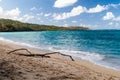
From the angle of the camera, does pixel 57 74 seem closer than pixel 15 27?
Yes

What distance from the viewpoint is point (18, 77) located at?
804 centimetres

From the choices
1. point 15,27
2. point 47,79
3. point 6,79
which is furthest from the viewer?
point 15,27

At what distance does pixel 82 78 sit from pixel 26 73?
2.14 m

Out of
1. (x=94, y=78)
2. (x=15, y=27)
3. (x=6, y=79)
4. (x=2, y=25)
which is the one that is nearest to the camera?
(x=6, y=79)

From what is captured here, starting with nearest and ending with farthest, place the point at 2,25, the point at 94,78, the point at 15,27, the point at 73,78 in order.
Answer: the point at 73,78, the point at 94,78, the point at 2,25, the point at 15,27

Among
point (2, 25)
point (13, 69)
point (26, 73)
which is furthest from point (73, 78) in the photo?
point (2, 25)

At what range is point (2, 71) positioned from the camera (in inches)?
343

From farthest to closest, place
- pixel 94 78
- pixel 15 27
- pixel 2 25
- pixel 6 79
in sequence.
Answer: pixel 15 27, pixel 2 25, pixel 94 78, pixel 6 79

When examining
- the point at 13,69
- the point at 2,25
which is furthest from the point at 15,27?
the point at 13,69

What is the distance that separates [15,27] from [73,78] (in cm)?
17837

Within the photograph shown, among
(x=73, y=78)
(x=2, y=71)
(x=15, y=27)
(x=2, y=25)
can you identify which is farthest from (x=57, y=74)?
(x=15, y=27)

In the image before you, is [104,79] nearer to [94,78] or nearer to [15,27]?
[94,78]

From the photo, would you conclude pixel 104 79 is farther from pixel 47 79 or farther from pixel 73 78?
pixel 47 79

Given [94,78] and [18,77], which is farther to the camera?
[94,78]
